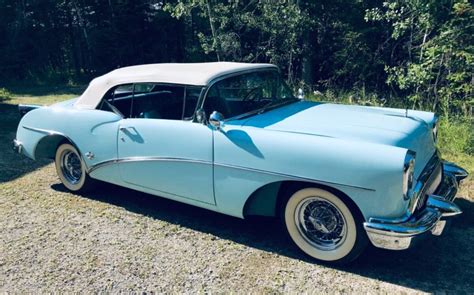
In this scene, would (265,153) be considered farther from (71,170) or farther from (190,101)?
(71,170)

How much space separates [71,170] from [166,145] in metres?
1.79

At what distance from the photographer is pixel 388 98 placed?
27.6ft

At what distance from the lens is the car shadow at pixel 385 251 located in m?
2.94

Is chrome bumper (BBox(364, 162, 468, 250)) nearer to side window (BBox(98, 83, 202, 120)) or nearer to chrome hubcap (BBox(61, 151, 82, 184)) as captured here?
side window (BBox(98, 83, 202, 120))

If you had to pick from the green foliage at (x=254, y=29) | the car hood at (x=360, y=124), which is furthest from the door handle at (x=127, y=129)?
the green foliage at (x=254, y=29)

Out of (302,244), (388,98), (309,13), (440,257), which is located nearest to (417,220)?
(440,257)

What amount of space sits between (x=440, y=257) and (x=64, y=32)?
18.3 metres

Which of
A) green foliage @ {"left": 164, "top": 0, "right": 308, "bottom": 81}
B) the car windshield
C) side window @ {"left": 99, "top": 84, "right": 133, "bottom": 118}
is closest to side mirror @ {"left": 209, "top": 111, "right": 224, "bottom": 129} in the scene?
the car windshield

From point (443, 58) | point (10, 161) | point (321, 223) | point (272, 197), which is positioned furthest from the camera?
point (443, 58)

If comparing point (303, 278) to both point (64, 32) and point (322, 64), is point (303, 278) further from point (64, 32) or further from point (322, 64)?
point (64, 32)

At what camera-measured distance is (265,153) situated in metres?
3.16

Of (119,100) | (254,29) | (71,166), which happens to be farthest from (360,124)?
(254,29)

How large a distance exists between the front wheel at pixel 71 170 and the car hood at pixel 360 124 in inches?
88.8

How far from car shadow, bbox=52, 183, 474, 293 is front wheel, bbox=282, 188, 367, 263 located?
131 millimetres
